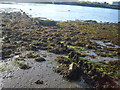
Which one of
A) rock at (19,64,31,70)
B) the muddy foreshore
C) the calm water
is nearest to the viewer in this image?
the muddy foreshore

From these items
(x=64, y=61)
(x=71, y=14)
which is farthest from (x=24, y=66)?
(x=71, y=14)

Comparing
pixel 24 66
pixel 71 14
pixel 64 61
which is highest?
pixel 71 14

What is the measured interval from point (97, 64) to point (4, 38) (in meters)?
22.8

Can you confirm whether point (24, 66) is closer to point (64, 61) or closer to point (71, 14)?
point (64, 61)

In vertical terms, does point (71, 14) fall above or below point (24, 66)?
above

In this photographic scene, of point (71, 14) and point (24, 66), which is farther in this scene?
point (71, 14)

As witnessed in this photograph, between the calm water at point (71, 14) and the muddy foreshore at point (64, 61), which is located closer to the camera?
the muddy foreshore at point (64, 61)

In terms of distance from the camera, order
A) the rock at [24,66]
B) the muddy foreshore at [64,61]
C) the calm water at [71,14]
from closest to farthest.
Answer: the muddy foreshore at [64,61], the rock at [24,66], the calm water at [71,14]

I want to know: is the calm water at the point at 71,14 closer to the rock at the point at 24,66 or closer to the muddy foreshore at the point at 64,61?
the muddy foreshore at the point at 64,61

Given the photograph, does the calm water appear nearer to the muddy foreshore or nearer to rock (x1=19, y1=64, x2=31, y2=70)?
the muddy foreshore

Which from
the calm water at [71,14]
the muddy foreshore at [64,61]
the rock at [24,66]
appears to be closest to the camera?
the muddy foreshore at [64,61]

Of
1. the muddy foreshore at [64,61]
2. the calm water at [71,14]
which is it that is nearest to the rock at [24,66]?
the muddy foreshore at [64,61]

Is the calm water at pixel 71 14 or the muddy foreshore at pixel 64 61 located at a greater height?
the calm water at pixel 71 14

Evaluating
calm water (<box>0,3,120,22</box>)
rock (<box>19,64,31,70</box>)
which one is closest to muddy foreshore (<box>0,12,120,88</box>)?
rock (<box>19,64,31,70</box>)
